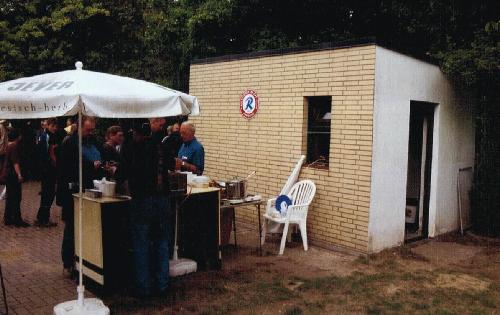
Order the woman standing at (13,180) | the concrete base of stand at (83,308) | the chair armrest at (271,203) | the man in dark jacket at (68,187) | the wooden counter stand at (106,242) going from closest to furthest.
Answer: the concrete base of stand at (83,308)
the wooden counter stand at (106,242)
the man in dark jacket at (68,187)
the chair armrest at (271,203)
the woman standing at (13,180)

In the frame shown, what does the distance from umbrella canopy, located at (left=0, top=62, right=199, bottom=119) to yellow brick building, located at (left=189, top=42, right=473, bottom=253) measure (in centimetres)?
352

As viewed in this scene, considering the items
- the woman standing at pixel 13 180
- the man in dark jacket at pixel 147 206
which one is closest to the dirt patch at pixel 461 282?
the man in dark jacket at pixel 147 206

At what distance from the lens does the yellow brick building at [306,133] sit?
7527mm

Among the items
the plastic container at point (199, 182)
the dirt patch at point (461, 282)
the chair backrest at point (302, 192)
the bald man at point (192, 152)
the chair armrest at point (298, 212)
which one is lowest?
the dirt patch at point (461, 282)

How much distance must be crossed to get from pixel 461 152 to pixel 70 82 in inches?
318

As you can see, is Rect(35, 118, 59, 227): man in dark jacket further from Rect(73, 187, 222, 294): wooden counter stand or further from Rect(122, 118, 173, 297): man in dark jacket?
Rect(122, 118, 173, 297): man in dark jacket

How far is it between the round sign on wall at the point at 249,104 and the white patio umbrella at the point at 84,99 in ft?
13.6

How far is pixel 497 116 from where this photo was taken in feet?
30.1

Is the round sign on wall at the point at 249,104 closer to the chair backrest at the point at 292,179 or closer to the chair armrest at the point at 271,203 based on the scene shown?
the chair backrest at the point at 292,179

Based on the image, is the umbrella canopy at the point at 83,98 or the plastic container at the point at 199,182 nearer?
the umbrella canopy at the point at 83,98

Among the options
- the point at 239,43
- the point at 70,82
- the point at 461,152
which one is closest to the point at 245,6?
the point at 239,43

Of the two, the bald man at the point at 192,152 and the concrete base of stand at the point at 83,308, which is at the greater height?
the bald man at the point at 192,152

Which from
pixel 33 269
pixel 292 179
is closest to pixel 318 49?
pixel 292 179

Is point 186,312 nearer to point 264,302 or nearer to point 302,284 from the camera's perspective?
point 264,302
